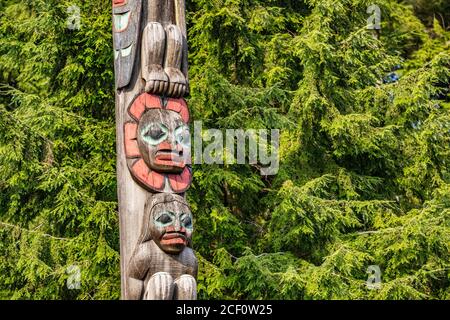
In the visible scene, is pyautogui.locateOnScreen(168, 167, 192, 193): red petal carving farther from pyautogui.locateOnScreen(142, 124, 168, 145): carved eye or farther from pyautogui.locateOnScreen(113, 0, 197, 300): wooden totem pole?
pyautogui.locateOnScreen(142, 124, 168, 145): carved eye

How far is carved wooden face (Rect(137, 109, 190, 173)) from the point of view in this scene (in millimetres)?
7848

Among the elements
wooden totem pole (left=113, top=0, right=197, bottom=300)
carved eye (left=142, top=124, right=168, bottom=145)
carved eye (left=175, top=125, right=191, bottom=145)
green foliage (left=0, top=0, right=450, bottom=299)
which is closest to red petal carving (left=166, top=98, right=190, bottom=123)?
wooden totem pole (left=113, top=0, right=197, bottom=300)

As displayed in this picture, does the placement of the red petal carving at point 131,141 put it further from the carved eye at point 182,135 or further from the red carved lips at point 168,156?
the carved eye at point 182,135

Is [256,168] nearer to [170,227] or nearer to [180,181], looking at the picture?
[180,181]

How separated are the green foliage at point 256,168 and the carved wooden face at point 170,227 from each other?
9.78 ft

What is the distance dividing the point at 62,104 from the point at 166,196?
15.8ft

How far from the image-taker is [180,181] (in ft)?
26.2

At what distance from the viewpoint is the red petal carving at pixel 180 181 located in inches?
312

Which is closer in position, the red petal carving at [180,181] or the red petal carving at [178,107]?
the red petal carving at [180,181]

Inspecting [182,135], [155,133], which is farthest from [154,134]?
[182,135]

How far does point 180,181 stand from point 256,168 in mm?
4286

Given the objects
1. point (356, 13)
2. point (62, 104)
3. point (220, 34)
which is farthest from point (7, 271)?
point (356, 13)

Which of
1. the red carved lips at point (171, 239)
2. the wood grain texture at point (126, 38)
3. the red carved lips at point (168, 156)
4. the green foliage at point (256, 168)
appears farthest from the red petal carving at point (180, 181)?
the green foliage at point (256, 168)
